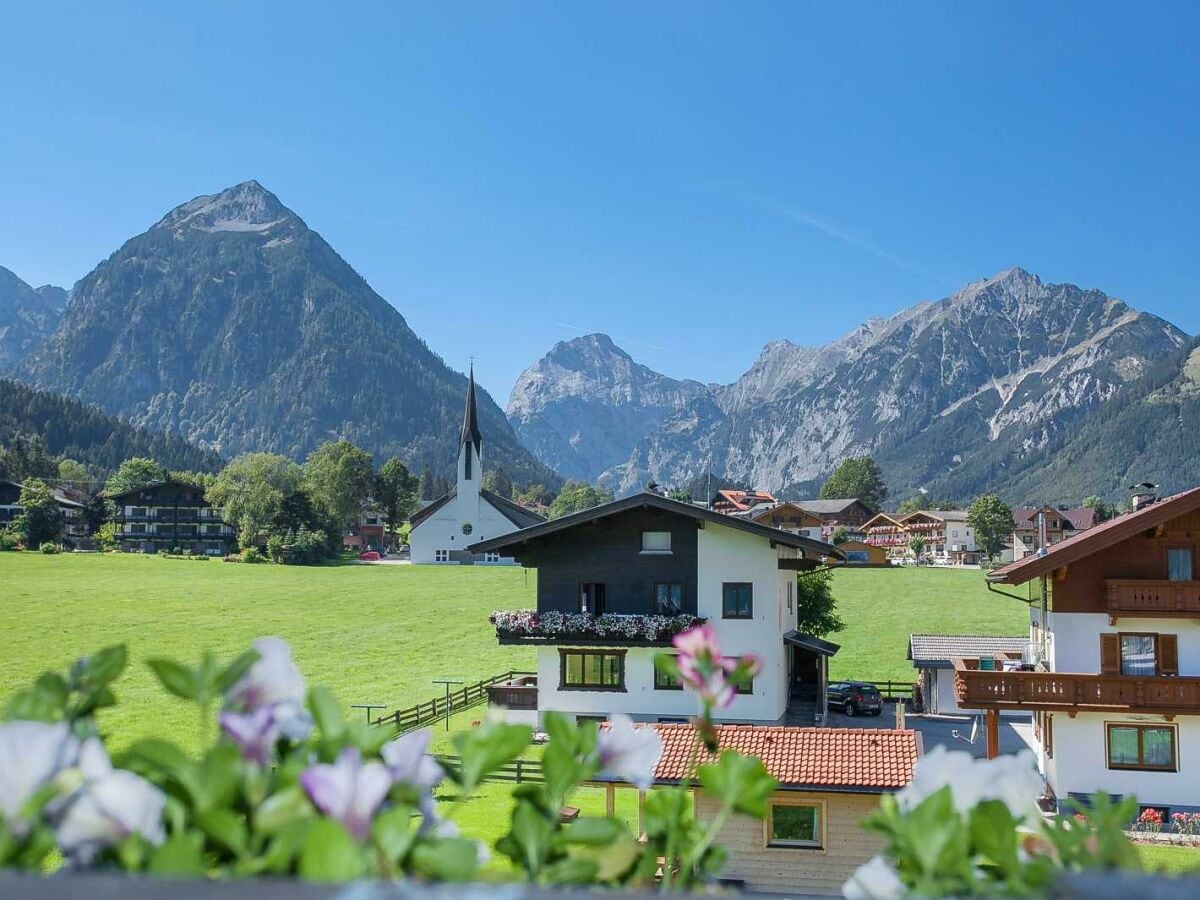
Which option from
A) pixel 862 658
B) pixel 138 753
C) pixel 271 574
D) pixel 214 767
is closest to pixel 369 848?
pixel 214 767

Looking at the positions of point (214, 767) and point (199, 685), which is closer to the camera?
point (214, 767)

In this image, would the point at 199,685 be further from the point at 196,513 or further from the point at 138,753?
the point at 196,513

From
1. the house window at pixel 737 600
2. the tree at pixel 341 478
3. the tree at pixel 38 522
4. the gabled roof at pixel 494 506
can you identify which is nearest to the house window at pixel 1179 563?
the house window at pixel 737 600

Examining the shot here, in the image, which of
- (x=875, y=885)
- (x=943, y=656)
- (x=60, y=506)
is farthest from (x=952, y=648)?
(x=60, y=506)

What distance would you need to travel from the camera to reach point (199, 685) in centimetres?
170

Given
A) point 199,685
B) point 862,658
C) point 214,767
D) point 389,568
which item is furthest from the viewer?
point 389,568

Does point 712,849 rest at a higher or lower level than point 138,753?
lower

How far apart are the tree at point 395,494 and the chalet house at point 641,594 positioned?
97.0 meters

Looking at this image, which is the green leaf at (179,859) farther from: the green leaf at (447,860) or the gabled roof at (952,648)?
the gabled roof at (952,648)

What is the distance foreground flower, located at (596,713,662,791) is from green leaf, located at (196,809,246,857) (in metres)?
0.74

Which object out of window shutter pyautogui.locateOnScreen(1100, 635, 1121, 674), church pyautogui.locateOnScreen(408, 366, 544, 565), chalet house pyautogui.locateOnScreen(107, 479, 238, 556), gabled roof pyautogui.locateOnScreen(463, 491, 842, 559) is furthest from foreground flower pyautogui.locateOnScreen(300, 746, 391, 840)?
chalet house pyautogui.locateOnScreen(107, 479, 238, 556)

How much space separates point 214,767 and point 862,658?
175 feet

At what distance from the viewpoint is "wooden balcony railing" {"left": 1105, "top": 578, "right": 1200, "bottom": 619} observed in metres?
22.7

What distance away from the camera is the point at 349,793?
1.42 metres
